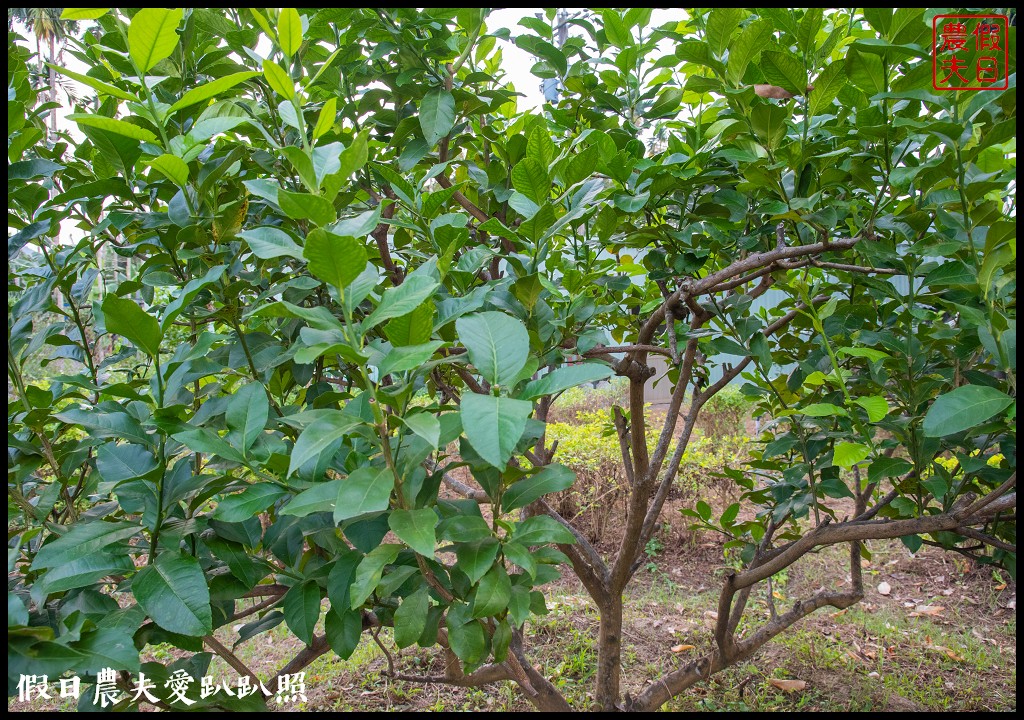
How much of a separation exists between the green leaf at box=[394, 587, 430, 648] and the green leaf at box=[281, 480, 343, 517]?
0.71 feet

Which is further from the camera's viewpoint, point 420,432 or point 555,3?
point 555,3

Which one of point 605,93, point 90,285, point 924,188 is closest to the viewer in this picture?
point 924,188

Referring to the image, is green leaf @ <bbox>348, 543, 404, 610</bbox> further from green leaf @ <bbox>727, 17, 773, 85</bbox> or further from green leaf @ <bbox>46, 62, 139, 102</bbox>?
green leaf @ <bbox>727, 17, 773, 85</bbox>

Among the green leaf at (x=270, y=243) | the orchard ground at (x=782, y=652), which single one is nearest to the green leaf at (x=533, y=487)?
the green leaf at (x=270, y=243)

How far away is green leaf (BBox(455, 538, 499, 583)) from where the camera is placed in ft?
2.68

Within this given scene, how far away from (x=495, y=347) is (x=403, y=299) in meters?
0.12

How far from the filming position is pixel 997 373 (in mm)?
1325

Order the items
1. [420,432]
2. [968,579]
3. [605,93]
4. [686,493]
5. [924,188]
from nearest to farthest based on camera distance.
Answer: [420,432]
[924,188]
[605,93]
[968,579]
[686,493]

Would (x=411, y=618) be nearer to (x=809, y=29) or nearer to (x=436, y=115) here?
(x=436, y=115)

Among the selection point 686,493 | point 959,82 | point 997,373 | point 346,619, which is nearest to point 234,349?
point 346,619

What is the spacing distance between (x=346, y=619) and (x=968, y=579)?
367cm

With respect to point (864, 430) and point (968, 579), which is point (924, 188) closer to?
point (864, 430)

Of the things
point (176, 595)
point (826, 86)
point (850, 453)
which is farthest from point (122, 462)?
point (826, 86)

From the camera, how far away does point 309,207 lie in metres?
0.72
